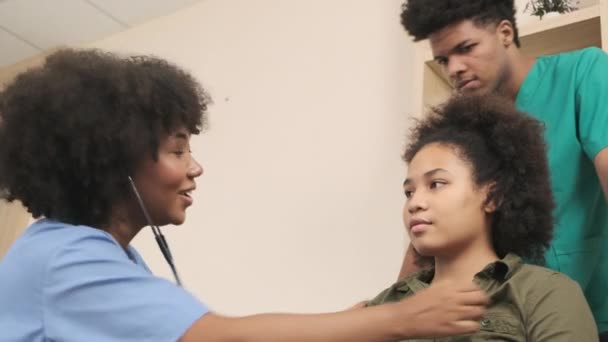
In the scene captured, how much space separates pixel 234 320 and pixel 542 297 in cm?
44

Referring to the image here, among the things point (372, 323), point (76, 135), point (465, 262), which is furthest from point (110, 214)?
point (465, 262)

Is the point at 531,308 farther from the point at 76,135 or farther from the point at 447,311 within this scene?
the point at 76,135

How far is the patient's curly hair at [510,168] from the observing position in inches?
45.6

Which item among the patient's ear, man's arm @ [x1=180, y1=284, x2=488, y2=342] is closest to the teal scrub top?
the patient's ear

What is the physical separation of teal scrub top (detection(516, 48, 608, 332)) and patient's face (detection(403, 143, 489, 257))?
156 mm

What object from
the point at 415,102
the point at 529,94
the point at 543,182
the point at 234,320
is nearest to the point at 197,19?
the point at 415,102

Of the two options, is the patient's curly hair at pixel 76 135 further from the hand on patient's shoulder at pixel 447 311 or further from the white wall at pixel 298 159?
the white wall at pixel 298 159

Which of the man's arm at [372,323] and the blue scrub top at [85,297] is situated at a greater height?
the blue scrub top at [85,297]

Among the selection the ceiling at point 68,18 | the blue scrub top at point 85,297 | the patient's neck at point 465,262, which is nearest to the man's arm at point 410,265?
the patient's neck at point 465,262

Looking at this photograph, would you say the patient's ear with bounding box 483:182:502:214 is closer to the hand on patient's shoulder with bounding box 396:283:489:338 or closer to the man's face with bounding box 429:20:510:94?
the man's face with bounding box 429:20:510:94

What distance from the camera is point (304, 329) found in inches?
32.8

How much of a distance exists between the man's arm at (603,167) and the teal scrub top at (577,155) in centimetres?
1

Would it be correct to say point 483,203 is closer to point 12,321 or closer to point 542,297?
point 542,297

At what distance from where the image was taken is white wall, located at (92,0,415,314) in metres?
1.89
